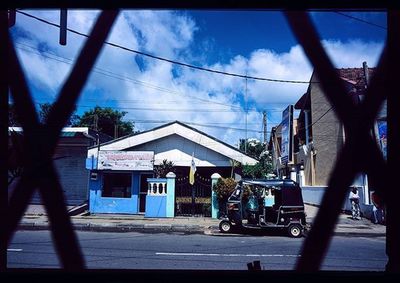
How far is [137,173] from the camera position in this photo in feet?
61.7

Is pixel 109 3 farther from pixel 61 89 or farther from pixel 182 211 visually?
pixel 182 211

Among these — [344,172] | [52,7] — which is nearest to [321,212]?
[344,172]

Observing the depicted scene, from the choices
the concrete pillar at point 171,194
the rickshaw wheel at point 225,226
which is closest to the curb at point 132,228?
the rickshaw wheel at point 225,226

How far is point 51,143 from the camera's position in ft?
4.04

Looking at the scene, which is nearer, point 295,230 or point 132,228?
point 295,230

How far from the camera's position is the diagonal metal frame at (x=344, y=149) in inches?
47.4

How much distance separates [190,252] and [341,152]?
8.59 m

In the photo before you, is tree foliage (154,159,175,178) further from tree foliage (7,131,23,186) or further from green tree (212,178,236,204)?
tree foliage (7,131,23,186)

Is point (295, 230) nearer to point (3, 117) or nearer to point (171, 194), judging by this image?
point (171, 194)

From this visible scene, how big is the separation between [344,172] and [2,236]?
1.18 metres

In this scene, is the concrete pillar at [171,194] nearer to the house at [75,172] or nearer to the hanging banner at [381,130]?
the house at [75,172]

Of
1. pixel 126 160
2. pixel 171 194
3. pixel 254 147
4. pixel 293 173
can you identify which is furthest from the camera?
pixel 254 147

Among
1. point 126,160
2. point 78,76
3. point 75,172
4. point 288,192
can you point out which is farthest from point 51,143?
point 75,172

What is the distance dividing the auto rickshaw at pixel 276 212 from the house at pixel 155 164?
15.3ft
